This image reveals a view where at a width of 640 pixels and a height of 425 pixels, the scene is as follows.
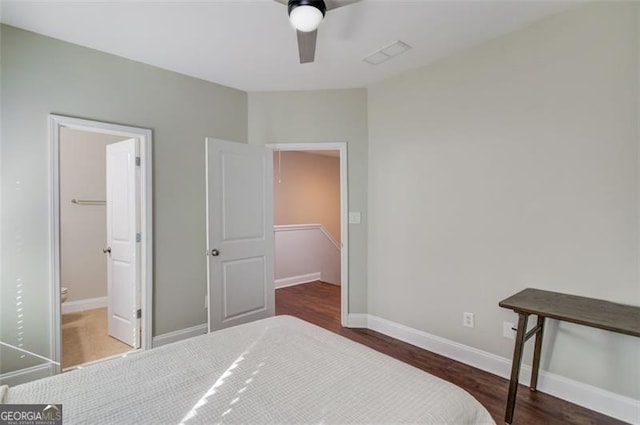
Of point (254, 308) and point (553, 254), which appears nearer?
point (553, 254)

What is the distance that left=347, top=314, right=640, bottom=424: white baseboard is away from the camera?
191cm

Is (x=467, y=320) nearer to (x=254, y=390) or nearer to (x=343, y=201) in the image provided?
(x=343, y=201)

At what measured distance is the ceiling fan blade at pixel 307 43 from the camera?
1.73 metres

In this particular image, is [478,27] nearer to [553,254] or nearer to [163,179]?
[553,254]

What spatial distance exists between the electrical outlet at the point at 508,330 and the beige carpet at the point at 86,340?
3.20 metres

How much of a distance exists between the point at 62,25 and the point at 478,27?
9.56ft

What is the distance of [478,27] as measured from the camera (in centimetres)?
228

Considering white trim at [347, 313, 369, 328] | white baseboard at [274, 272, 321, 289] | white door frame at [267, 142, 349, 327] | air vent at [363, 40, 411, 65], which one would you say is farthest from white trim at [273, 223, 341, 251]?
air vent at [363, 40, 411, 65]

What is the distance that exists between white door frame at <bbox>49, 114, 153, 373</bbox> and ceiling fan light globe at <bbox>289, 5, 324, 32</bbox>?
1.88 meters

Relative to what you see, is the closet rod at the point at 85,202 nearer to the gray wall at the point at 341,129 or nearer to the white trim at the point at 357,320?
the gray wall at the point at 341,129

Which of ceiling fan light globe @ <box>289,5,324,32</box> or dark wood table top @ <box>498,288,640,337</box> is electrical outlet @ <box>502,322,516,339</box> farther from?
ceiling fan light globe @ <box>289,5,324,32</box>

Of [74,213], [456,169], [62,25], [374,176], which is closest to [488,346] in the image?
[456,169]

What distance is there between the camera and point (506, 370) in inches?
93.0

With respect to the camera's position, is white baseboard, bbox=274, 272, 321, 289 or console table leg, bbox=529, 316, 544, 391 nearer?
console table leg, bbox=529, 316, 544, 391
